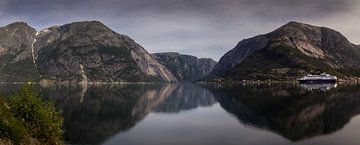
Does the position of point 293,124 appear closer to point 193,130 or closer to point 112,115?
point 193,130

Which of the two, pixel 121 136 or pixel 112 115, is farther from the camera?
pixel 112 115

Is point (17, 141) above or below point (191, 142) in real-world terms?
above

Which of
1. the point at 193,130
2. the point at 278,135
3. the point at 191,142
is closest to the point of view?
the point at 191,142

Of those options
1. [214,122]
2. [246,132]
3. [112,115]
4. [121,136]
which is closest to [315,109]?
[214,122]

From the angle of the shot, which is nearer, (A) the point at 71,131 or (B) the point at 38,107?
(B) the point at 38,107

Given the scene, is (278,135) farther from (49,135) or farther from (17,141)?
(17,141)

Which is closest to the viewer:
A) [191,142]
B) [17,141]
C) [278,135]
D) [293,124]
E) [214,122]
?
[17,141]

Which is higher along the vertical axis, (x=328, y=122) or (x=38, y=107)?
Answer: (x=38, y=107)

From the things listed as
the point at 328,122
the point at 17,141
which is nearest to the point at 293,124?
the point at 328,122

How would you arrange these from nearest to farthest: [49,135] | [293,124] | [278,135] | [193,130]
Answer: [49,135] → [278,135] → [193,130] → [293,124]
